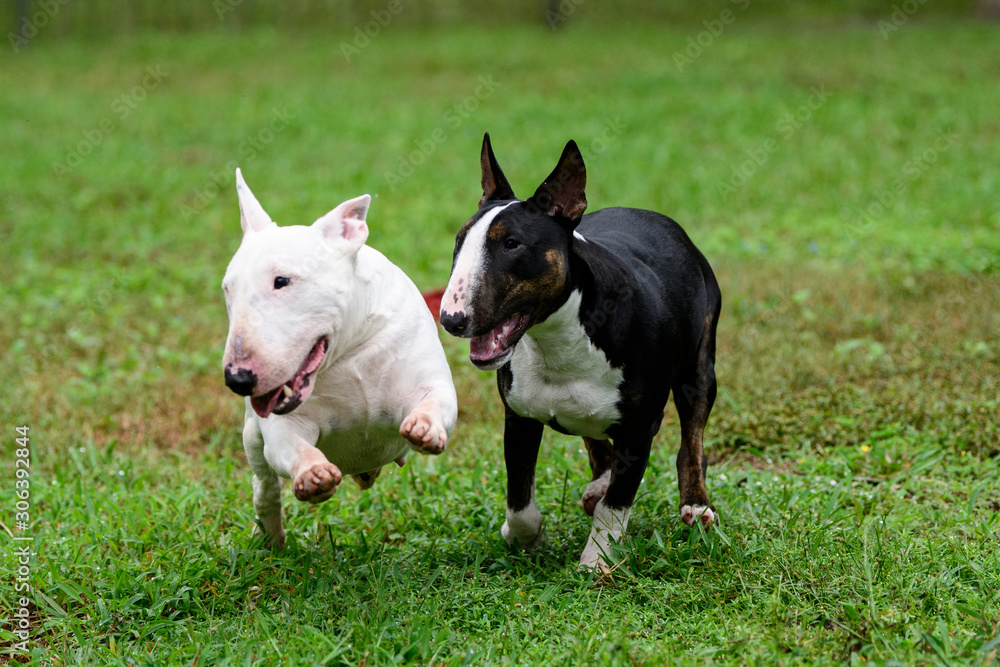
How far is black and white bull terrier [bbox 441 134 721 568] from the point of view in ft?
11.8

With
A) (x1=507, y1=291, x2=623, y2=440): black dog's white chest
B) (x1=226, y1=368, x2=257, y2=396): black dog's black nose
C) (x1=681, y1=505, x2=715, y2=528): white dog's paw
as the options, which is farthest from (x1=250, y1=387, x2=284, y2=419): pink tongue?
(x1=681, y1=505, x2=715, y2=528): white dog's paw

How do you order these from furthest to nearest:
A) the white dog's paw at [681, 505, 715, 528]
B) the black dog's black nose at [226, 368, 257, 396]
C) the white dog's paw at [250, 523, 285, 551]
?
the white dog's paw at [250, 523, 285, 551] < the white dog's paw at [681, 505, 715, 528] < the black dog's black nose at [226, 368, 257, 396]

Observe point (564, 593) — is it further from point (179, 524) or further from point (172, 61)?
point (172, 61)

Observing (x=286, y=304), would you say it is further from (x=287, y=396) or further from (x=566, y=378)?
(x=566, y=378)

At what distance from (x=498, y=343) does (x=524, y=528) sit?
1.02 m

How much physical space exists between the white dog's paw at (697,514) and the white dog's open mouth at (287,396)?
5.81ft

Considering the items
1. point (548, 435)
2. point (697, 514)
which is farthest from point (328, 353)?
point (548, 435)

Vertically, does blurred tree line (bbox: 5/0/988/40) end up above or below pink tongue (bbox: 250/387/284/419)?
below

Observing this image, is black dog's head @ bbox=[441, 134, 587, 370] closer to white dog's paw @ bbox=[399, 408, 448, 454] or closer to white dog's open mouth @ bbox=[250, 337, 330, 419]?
white dog's paw @ bbox=[399, 408, 448, 454]

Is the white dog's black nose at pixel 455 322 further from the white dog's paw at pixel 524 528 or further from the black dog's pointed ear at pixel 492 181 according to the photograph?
the white dog's paw at pixel 524 528

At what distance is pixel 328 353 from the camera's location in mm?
3639

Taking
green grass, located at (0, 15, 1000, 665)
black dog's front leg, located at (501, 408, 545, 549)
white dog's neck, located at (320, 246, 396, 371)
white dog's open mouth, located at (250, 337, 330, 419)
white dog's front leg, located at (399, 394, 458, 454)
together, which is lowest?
green grass, located at (0, 15, 1000, 665)

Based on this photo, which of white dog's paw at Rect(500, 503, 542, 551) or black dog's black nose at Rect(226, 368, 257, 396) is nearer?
black dog's black nose at Rect(226, 368, 257, 396)

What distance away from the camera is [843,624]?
11.8 feet
